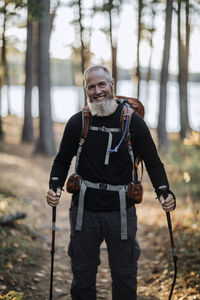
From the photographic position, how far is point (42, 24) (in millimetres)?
13734

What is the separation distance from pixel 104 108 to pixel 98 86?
0.83ft

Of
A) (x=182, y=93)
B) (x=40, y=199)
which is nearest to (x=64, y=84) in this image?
(x=182, y=93)

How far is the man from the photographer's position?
3.54 m

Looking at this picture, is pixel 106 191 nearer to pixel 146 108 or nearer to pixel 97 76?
pixel 97 76

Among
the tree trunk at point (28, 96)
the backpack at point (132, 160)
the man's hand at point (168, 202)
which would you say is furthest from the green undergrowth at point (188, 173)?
the tree trunk at point (28, 96)

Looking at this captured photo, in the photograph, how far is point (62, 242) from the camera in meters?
6.95

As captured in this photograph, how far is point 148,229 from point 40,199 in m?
3.37

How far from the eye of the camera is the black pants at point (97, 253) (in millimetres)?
3566

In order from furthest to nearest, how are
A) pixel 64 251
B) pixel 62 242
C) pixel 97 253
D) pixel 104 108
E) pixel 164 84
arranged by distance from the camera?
pixel 164 84
pixel 62 242
pixel 64 251
pixel 97 253
pixel 104 108

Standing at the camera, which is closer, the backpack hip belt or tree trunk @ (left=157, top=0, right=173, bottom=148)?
the backpack hip belt

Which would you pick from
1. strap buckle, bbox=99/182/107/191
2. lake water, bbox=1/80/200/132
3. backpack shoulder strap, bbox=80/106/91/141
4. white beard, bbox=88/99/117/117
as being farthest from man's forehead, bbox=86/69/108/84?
lake water, bbox=1/80/200/132

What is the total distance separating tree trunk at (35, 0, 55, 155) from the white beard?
10672 mm

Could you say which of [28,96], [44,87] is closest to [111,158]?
[44,87]

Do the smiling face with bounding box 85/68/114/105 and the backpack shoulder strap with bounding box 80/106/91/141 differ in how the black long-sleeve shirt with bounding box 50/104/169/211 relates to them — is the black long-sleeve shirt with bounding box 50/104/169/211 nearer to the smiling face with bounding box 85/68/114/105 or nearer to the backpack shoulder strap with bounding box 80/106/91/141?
the backpack shoulder strap with bounding box 80/106/91/141
